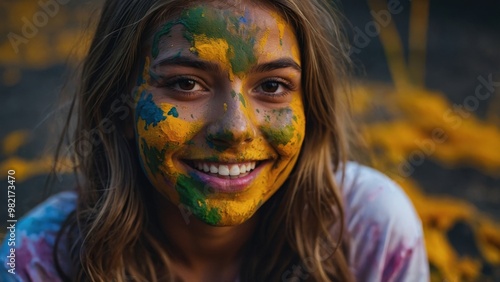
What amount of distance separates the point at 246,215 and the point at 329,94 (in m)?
0.42

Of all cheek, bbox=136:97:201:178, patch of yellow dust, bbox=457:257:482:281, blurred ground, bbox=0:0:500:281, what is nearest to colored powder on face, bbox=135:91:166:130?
cheek, bbox=136:97:201:178

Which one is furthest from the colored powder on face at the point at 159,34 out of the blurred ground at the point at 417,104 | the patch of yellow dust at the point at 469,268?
the patch of yellow dust at the point at 469,268

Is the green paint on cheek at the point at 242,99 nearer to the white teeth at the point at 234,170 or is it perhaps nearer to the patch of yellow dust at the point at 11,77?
the white teeth at the point at 234,170

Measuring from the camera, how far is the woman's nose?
1.75 m

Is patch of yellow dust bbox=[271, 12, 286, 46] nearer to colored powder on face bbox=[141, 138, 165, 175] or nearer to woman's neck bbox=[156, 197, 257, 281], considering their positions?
colored powder on face bbox=[141, 138, 165, 175]

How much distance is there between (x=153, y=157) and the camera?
6.04ft

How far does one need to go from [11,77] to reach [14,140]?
44 cm

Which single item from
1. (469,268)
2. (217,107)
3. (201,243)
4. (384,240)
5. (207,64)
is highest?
(207,64)

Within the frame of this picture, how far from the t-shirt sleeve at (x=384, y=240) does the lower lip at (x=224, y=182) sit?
0.47m

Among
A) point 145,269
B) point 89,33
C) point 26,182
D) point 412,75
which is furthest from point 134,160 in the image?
point 412,75

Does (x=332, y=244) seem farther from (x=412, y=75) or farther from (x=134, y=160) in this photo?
(x=412, y=75)

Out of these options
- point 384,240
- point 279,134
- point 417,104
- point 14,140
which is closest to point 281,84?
point 279,134

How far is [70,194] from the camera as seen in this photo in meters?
2.30

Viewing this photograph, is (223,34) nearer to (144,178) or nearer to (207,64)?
(207,64)
